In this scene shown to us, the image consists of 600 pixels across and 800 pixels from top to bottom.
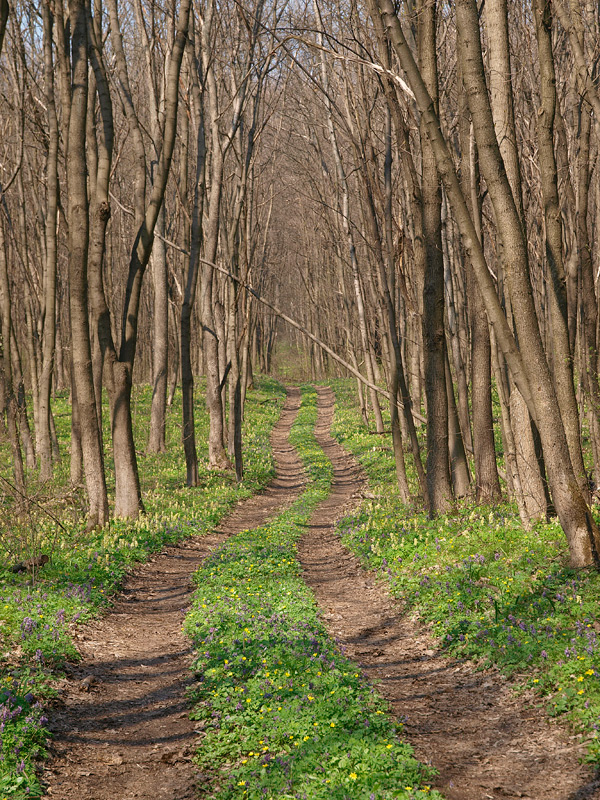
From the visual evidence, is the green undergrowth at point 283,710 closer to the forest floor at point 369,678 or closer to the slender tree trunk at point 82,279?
the forest floor at point 369,678

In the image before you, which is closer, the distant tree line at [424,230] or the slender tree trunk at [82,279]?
the distant tree line at [424,230]

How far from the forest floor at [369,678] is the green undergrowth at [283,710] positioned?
0.72ft

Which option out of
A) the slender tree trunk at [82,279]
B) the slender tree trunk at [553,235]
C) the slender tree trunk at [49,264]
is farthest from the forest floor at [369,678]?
the slender tree trunk at [49,264]

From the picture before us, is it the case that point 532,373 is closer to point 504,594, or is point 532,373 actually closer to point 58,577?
point 504,594

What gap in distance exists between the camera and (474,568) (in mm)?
7465

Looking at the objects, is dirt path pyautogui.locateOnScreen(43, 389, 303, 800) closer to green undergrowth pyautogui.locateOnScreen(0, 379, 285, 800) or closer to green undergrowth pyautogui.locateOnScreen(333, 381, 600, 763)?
green undergrowth pyautogui.locateOnScreen(0, 379, 285, 800)

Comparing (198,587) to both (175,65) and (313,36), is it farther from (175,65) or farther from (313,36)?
(313,36)

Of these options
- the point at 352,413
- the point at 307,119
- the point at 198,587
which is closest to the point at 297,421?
the point at 352,413

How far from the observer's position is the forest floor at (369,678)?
4.16 m

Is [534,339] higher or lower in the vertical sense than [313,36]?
lower

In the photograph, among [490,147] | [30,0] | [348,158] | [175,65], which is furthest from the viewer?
[348,158]

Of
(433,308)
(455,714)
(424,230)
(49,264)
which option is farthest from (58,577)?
(49,264)

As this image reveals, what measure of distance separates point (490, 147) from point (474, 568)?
4456 millimetres

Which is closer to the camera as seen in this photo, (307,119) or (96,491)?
(96,491)
